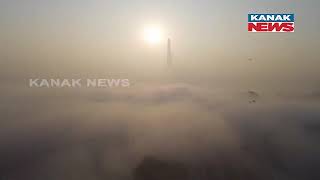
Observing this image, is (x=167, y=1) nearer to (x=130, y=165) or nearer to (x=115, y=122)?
(x=115, y=122)

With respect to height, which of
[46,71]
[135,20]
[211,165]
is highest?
[135,20]

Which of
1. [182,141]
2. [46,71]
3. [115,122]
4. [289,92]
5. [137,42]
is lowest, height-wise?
[182,141]

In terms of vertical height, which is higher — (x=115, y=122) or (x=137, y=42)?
(x=137, y=42)

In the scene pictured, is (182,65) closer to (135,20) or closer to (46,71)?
(135,20)

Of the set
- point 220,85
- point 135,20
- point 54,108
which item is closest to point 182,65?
point 220,85

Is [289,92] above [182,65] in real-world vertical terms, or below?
Answer: below

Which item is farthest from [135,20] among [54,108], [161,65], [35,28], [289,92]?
[289,92]
